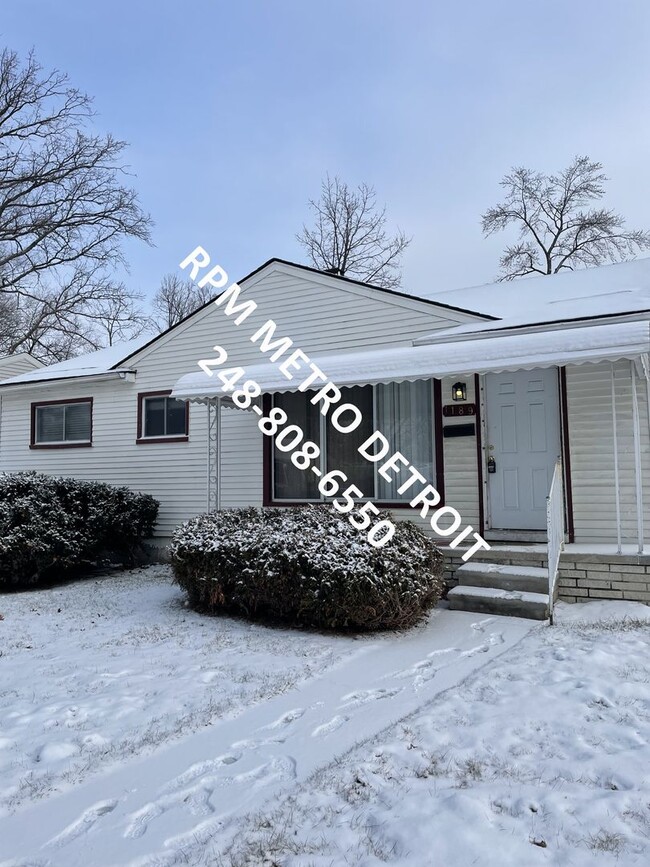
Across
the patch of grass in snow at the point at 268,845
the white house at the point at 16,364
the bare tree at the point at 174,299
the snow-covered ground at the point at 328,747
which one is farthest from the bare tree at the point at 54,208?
the patch of grass in snow at the point at 268,845

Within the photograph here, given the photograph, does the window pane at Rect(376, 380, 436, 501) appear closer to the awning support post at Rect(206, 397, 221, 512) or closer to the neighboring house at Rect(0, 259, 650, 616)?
the neighboring house at Rect(0, 259, 650, 616)

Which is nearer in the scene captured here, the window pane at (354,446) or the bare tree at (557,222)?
the window pane at (354,446)

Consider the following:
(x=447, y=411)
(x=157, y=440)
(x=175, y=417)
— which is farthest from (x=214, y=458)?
(x=447, y=411)

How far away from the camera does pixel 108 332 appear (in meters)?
29.9

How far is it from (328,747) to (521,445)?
18.4 ft

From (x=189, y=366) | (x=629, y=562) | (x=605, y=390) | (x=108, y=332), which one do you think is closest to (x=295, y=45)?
(x=189, y=366)

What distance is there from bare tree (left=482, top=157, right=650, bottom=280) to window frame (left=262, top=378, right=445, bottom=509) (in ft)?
62.3

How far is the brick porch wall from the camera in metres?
6.65

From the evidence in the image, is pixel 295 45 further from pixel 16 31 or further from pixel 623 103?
pixel 16 31

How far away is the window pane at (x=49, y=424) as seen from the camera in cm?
1270

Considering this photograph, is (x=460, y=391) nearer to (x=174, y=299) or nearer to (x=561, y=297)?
(x=561, y=297)

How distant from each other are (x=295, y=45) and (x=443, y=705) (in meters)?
15.2

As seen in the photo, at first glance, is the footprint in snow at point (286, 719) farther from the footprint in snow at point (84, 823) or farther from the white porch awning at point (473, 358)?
the white porch awning at point (473, 358)

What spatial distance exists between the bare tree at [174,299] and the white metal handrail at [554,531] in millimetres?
31065
